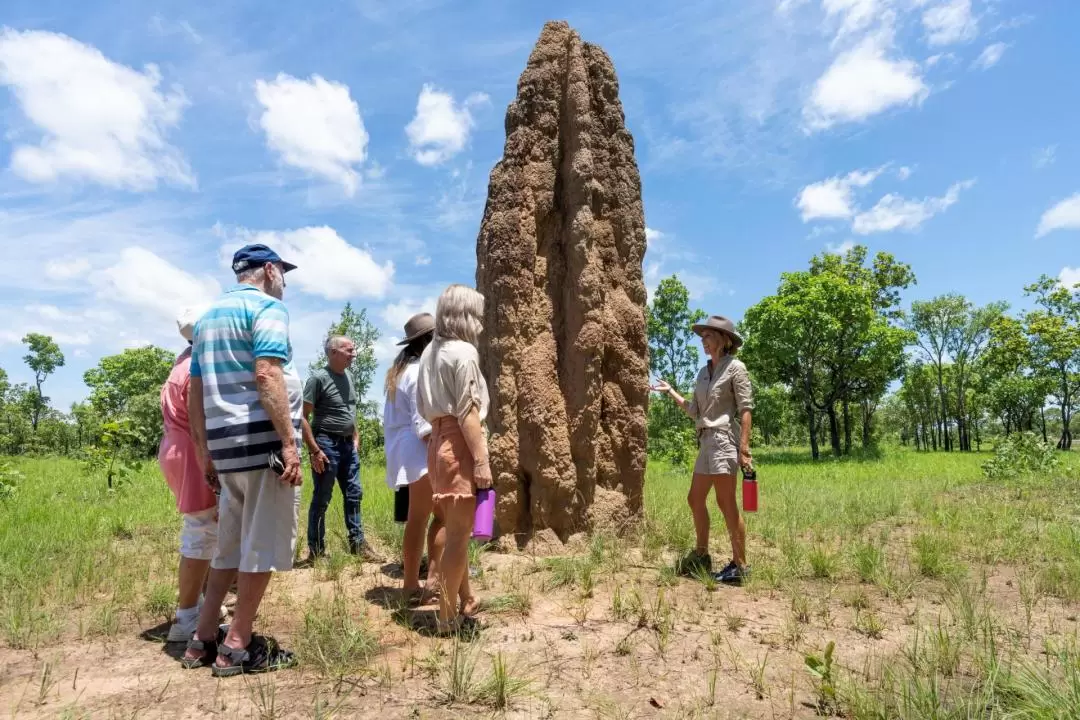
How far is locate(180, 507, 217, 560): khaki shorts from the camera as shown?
3.56 m

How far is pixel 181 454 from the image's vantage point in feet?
11.8

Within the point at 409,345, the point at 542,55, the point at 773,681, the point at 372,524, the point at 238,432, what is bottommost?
the point at 773,681

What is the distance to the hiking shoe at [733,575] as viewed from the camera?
4824mm

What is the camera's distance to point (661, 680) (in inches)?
123

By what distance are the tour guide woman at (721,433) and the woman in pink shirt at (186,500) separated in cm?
328

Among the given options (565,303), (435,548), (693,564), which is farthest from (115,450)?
(693,564)

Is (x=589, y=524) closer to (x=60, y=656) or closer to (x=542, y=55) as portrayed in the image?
(x=60, y=656)

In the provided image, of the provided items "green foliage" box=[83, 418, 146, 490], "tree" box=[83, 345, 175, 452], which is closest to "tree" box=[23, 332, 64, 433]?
"tree" box=[83, 345, 175, 452]

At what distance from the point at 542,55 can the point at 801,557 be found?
5084 mm

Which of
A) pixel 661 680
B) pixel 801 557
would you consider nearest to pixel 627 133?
pixel 801 557

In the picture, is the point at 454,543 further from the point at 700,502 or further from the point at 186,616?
the point at 700,502

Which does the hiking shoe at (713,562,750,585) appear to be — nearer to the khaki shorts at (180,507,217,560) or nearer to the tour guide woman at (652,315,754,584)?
the tour guide woman at (652,315,754,584)

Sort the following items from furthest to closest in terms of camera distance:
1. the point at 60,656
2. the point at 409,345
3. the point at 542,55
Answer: the point at 542,55
the point at 409,345
the point at 60,656

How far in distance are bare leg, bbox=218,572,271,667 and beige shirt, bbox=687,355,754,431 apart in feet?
10.6
